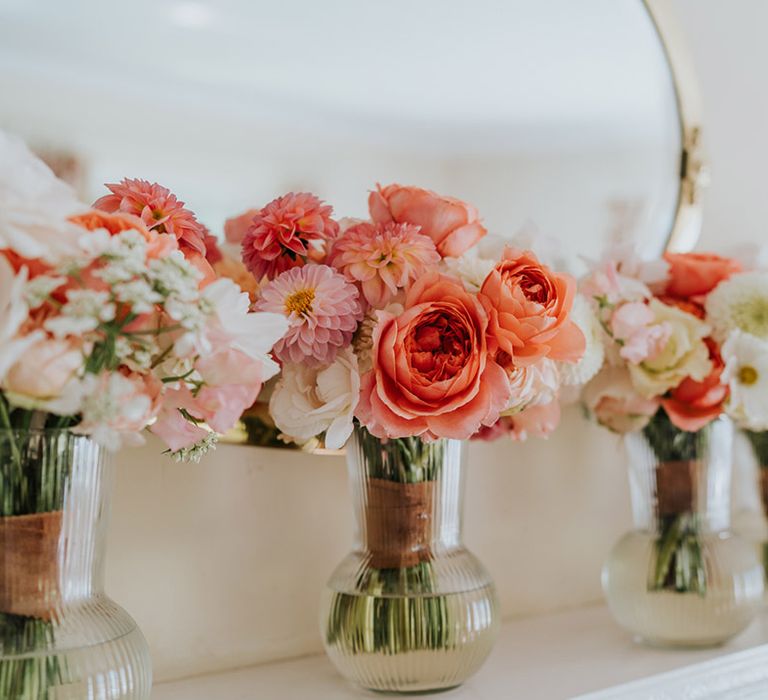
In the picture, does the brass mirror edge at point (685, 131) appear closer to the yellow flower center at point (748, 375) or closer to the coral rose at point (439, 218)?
the yellow flower center at point (748, 375)

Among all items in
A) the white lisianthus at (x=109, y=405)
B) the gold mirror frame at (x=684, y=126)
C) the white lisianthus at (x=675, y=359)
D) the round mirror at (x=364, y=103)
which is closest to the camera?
the white lisianthus at (x=109, y=405)

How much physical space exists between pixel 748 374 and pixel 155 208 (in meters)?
0.55

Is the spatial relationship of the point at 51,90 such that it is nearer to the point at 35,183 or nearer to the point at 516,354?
the point at 35,183

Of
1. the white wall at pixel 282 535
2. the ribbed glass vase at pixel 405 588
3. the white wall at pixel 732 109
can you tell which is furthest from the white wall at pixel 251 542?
the white wall at pixel 732 109

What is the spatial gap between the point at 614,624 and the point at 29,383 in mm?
736

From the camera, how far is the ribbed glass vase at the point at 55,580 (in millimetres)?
582

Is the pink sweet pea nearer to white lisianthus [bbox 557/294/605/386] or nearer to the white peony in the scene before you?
white lisianthus [bbox 557/294/605/386]

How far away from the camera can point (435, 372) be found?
2.19ft

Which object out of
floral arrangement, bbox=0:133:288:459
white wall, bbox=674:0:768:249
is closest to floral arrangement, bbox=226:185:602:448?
floral arrangement, bbox=0:133:288:459

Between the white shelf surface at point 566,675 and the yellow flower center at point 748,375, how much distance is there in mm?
262

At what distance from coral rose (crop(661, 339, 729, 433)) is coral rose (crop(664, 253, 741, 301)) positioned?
0.07 metres

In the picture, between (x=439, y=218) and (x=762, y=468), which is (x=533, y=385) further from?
(x=762, y=468)

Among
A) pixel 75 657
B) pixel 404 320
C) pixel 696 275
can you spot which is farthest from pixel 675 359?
pixel 75 657

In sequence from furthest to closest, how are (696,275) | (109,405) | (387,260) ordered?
(696,275), (387,260), (109,405)
